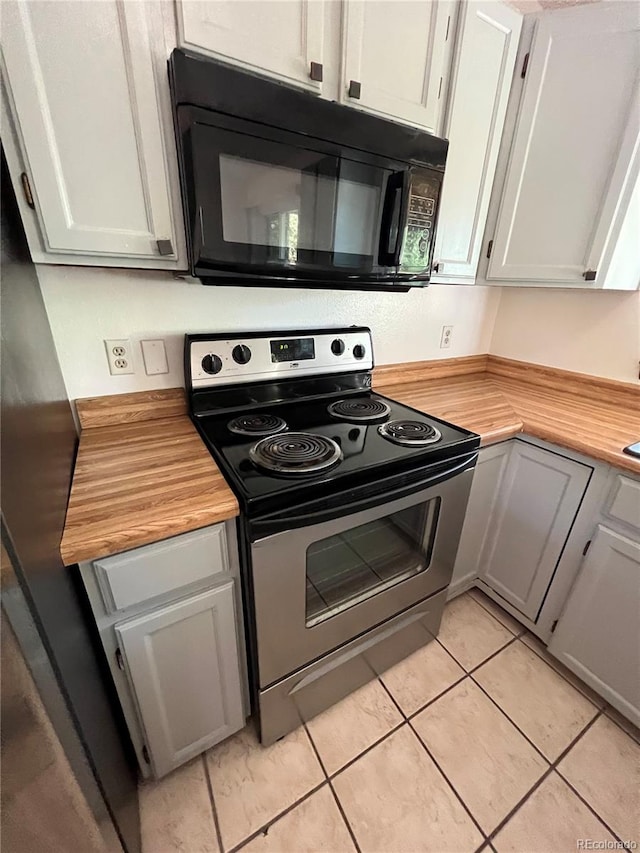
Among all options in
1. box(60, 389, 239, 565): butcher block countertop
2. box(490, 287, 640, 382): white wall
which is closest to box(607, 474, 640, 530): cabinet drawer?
box(490, 287, 640, 382): white wall

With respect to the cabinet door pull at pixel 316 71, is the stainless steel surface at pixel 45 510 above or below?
below

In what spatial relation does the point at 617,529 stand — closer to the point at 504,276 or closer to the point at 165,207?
the point at 504,276

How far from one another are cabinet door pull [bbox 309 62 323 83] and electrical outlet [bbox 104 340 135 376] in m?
0.87

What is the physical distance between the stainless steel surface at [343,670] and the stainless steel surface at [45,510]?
388mm

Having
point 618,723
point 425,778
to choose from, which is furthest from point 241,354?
point 618,723

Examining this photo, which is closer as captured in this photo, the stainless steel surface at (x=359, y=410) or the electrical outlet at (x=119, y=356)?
the electrical outlet at (x=119, y=356)

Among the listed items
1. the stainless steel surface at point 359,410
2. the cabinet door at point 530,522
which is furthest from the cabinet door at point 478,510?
the stainless steel surface at point 359,410

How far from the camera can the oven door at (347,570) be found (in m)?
0.91

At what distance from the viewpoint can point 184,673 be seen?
0.93 metres

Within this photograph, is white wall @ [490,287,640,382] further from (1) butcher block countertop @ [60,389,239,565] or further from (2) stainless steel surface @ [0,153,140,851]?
(2) stainless steel surface @ [0,153,140,851]

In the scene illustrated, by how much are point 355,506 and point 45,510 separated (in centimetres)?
65

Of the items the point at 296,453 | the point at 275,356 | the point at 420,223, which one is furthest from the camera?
the point at 275,356

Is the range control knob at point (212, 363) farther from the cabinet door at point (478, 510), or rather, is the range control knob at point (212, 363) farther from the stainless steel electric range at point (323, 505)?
the cabinet door at point (478, 510)

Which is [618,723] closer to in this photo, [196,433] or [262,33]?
[196,433]
